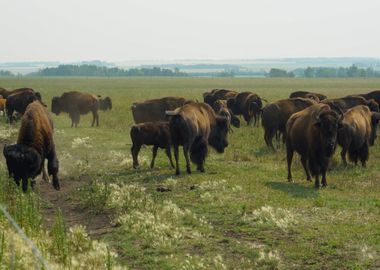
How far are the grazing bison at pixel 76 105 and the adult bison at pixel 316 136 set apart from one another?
1851 centimetres

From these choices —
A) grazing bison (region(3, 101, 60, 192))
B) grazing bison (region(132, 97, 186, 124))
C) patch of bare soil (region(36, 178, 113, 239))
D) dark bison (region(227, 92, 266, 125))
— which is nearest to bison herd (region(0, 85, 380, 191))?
grazing bison (region(3, 101, 60, 192))

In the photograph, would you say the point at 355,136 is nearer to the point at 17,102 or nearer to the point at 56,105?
the point at 17,102

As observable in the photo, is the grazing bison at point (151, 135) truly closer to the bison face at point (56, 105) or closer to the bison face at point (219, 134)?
the bison face at point (219, 134)

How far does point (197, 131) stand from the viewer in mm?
16312

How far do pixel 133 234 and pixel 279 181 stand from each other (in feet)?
20.2

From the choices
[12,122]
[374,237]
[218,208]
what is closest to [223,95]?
[12,122]

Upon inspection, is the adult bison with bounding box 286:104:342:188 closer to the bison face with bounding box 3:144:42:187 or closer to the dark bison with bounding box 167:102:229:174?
the dark bison with bounding box 167:102:229:174

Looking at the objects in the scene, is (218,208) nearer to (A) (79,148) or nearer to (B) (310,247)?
(B) (310,247)

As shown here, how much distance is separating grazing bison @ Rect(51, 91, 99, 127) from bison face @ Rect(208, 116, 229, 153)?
49.0 ft

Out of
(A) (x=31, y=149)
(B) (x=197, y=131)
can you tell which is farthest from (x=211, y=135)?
(A) (x=31, y=149)

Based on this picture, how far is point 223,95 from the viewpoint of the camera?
37.2 metres

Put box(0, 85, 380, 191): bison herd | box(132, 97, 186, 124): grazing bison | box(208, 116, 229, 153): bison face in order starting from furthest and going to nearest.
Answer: box(132, 97, 186, 124): grazing bison → box(208, 116, 229, 153): bison face → box(0, 85, 380, 191): bison herd

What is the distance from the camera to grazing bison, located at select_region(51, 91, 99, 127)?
106 ft

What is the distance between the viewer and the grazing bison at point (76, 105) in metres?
32.2
